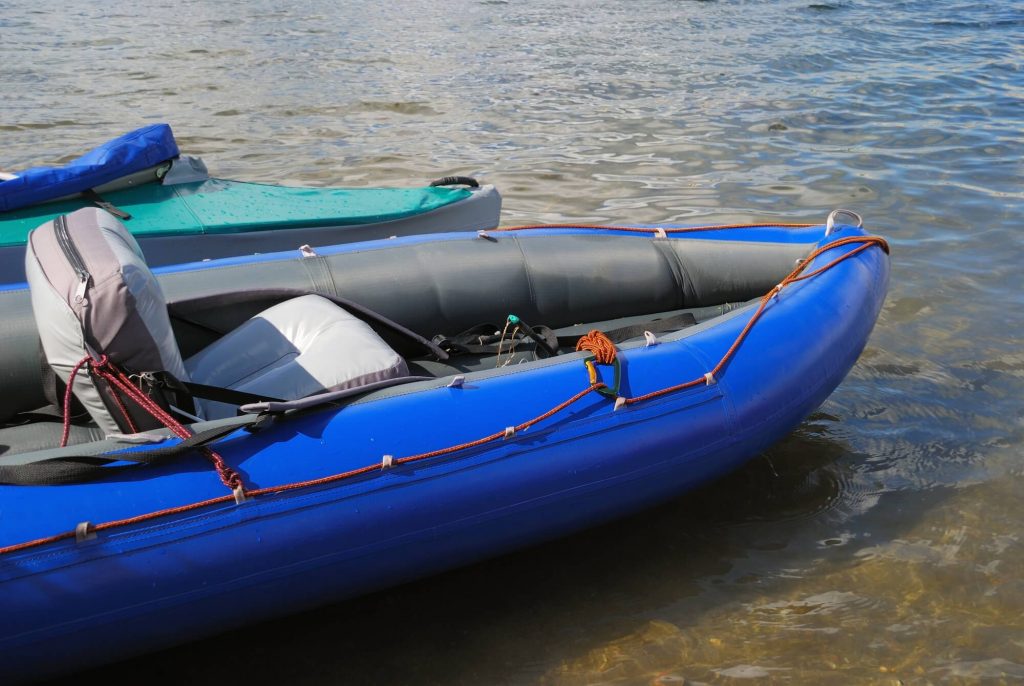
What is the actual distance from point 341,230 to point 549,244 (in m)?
1.36

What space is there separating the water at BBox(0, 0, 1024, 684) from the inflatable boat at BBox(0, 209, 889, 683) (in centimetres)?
27

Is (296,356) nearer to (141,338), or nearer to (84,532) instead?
(141,338)

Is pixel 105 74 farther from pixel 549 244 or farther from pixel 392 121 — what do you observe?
pixel 549 244

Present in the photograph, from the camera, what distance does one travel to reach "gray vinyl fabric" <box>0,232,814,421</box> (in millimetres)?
3316

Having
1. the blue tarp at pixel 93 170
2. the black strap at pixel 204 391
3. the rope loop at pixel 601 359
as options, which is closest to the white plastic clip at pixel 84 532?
the black strap at pixel 204 391

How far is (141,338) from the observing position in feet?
7.76

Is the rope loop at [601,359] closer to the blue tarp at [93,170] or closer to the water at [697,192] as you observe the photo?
the water at [697,192]

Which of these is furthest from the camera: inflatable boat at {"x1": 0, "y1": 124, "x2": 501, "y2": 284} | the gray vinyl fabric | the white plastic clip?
inflatable boat at {"x1": 0, "y1": 124, "x2": 501, "y2": 284}

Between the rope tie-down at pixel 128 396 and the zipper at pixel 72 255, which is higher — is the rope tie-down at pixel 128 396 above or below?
below

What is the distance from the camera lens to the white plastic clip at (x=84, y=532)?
82.4 inches

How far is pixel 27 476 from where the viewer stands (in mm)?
2137

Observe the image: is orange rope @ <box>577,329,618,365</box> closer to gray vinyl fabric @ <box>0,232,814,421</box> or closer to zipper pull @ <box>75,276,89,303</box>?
gray vinyl fabric @ <box>0,232,814,421</box>

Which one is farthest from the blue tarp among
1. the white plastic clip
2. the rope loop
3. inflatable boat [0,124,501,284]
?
the rope loop

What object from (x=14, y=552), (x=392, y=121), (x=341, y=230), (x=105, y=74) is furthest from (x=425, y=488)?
(x=105, y=74)
